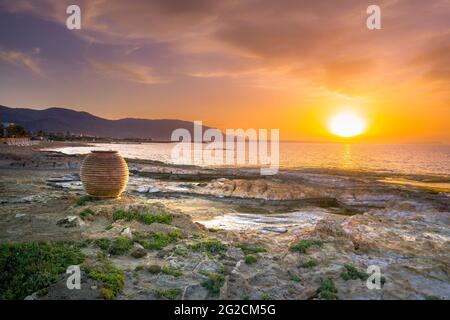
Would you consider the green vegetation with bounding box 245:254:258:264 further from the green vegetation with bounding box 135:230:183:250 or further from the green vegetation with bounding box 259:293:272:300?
the green vegetation with bounding box 135:230:183:250

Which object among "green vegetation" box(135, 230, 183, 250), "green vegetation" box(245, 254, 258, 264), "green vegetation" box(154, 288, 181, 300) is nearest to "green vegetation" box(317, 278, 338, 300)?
"green vegetation" box(245, 254, 258, 264)

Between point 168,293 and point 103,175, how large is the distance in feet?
29.5

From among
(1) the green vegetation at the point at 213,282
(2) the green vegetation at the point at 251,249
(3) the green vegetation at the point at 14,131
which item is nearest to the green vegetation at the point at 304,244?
(2) the green vegetation at the point at 251,249

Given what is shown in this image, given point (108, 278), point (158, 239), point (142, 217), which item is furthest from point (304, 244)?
point (142, 217)

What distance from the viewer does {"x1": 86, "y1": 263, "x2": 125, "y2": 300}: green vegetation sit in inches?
249

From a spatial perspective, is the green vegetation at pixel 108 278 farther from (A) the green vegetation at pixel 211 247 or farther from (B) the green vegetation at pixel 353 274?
(B) the green vegetation at pixel 353 274

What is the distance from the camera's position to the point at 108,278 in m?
6.81

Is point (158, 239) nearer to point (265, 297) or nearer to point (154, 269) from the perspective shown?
point (154, 269)

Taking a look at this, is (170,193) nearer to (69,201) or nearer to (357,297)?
(69,201)

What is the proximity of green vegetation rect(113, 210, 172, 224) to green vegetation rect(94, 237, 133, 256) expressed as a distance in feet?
7.71

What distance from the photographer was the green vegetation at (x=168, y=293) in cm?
647
